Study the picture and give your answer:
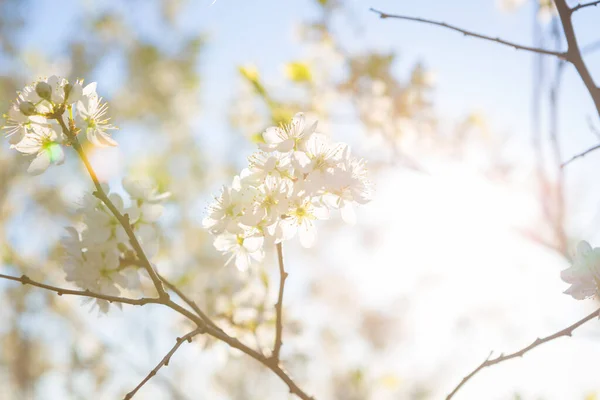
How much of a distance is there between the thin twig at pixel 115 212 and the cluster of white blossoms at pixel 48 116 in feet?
0.11

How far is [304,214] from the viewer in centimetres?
104

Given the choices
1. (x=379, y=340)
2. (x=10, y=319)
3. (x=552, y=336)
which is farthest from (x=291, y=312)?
(x=10, y=319)

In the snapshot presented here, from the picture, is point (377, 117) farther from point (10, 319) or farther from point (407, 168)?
point (10, 319)

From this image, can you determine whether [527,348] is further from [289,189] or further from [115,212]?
[115,212]

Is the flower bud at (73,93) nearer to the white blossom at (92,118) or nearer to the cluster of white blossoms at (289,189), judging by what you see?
Answer: the white blossom at (92,118)

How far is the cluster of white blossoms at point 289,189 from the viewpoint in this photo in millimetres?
980

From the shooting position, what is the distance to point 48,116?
3.26ft

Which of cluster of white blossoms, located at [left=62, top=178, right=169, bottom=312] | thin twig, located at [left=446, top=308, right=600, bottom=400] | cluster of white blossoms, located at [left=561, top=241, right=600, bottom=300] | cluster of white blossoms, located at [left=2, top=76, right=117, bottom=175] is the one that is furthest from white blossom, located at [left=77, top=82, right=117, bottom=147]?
cluster of white blossoms, located at [left=561, top=241, right=600, bottom=300]

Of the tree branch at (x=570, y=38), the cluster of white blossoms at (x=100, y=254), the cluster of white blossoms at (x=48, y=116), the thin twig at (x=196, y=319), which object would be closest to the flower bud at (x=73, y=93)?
the cluster of white blossoms at (x=48, y=116)

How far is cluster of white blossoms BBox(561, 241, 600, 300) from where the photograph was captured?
0.92 metres

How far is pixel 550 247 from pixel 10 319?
234 inches

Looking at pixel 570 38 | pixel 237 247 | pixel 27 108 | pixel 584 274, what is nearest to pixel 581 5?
pixel 570 38

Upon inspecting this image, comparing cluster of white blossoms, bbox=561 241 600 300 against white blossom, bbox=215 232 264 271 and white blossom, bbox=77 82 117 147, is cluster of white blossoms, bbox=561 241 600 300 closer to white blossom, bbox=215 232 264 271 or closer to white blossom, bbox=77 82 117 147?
white blossom, bbox=215 232 264 271

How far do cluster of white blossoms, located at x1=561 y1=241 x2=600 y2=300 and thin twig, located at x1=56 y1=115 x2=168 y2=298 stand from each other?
757 millimetres
